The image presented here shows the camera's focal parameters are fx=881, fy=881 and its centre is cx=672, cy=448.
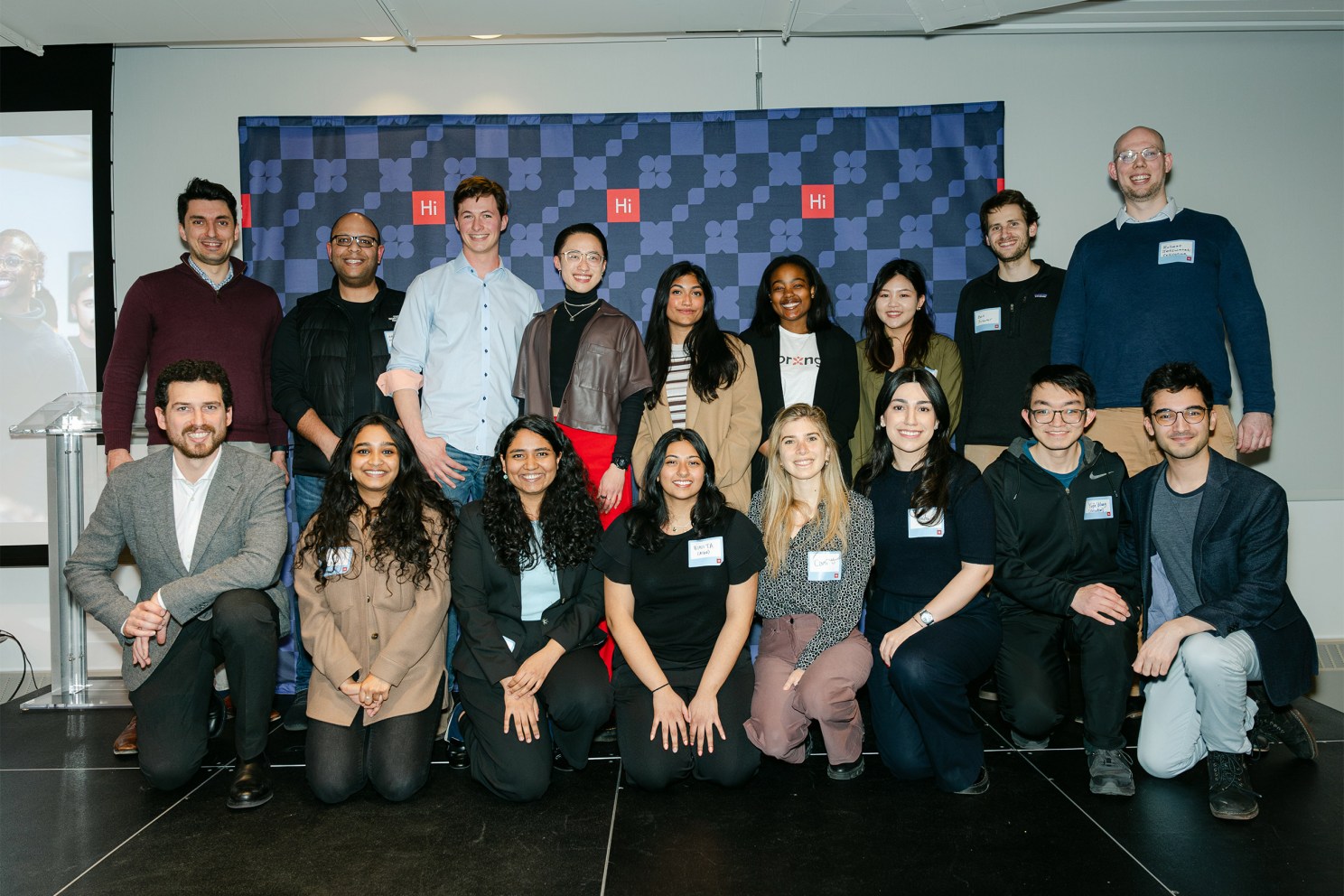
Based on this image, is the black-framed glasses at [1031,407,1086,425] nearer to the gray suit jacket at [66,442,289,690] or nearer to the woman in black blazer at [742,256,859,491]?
the woman in black blazer at [742,256,859,491]

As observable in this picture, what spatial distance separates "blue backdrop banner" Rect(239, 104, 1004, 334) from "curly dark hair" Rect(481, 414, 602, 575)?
1.59 metres

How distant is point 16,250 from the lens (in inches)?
173

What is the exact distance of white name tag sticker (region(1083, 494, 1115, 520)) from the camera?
10.2ft

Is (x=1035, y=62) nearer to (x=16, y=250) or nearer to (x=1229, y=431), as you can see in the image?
(x=1229, y=431)

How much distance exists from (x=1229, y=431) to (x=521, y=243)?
327cm

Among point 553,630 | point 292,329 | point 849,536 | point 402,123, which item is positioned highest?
point 402,123

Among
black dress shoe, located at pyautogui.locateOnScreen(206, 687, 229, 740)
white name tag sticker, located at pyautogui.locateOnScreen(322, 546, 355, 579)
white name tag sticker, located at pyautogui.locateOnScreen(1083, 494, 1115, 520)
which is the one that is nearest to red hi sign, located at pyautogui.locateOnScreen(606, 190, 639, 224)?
white name tag sticker, located at pyautogui.locateOnScreen(322, 546, 355, 579)

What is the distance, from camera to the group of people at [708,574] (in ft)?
9.17

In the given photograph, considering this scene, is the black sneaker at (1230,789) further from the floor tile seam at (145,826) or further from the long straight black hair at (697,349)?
the floor tile seam at (145,826)

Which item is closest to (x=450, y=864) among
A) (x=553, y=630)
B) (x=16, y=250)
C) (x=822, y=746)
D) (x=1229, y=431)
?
(x=553, y=630)

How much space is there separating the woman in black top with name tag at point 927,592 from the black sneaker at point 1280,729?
915 mm

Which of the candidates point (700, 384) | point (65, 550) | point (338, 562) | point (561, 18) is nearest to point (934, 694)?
point (700, 384)

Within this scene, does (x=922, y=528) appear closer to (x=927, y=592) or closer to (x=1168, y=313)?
(x=927, y=592)

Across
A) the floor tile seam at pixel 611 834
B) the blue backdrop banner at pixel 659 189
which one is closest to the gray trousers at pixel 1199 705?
the floor tile seam at pixel 611 834
